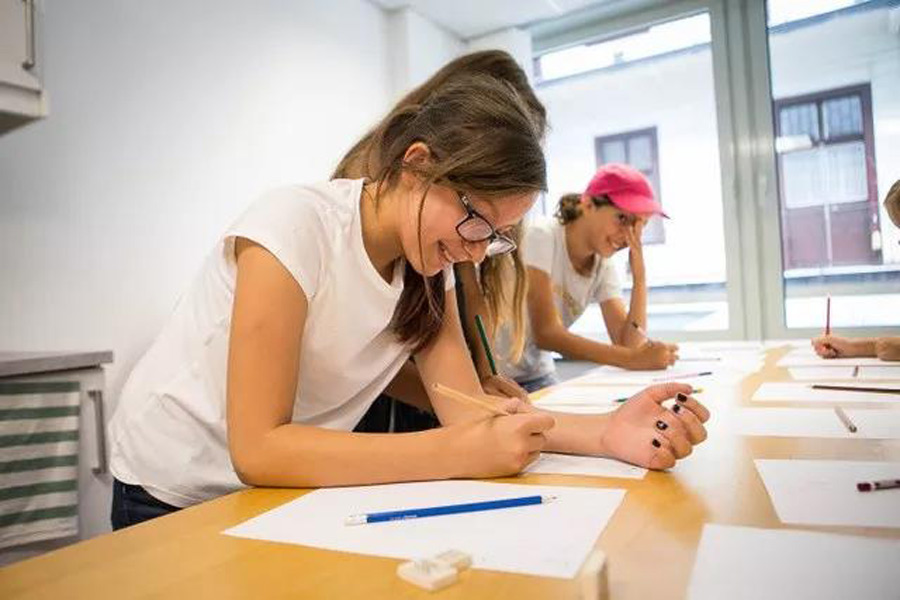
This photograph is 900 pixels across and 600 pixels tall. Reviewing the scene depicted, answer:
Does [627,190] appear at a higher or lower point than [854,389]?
higher

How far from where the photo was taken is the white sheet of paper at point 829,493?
0.58 m

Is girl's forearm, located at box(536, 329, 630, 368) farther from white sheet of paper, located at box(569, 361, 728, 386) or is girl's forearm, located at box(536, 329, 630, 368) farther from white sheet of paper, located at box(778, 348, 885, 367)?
white sheet of paper, located at box(778, 348, 885, 367)

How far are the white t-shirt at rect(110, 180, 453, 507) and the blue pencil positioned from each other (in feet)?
1.08

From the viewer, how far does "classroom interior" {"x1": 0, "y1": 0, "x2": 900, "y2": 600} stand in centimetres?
53

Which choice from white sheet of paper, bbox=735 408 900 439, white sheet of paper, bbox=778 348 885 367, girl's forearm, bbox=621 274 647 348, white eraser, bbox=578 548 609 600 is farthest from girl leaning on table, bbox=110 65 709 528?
girl's forearm, bbox=621 274 647 348

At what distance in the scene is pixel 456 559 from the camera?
1.62 feet

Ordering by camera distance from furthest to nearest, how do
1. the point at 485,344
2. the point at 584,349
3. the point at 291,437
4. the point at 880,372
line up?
the point at 584,349 < the point at 880,372 < the point at 485,344 < the point at 291,437

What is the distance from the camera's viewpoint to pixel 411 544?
0.55 m

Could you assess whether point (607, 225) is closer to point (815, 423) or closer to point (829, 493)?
point (815, 423)

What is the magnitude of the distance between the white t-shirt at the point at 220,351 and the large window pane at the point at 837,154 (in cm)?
250

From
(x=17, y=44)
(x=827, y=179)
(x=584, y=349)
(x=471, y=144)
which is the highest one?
(x=17, y=44)

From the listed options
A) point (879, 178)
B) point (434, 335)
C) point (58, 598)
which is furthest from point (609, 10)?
point (58, 598)

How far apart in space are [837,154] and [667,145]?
28.5 inches

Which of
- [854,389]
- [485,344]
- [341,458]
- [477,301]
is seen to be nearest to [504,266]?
[477,301]
